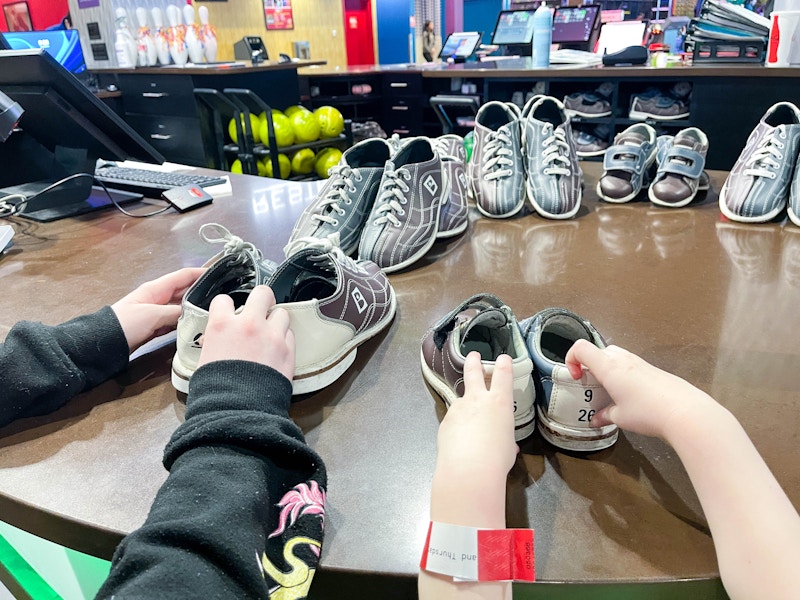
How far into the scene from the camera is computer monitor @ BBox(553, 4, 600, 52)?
3551 millimetres

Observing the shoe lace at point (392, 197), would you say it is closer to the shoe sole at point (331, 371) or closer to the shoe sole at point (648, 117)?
the shoe sole at point (331, 371)

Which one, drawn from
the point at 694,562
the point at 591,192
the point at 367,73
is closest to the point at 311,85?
the point at 367,73

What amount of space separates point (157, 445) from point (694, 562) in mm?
492

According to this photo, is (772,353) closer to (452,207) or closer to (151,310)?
(452,207)

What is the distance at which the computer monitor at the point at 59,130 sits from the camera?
3.84 feet

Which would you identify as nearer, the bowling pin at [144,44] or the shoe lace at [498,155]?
the shoe lace at [498,155]

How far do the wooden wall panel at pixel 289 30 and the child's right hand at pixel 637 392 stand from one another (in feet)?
21.6

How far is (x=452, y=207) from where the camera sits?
1.12 meters

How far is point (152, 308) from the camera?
2.40ft

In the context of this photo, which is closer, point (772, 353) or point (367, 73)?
point (772, 353)

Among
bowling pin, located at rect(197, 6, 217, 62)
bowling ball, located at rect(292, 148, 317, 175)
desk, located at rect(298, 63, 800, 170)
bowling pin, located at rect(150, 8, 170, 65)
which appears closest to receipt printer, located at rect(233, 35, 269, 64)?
bowling pin, located at rect(197, 6, 217, 62)

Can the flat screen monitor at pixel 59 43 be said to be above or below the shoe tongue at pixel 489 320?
above

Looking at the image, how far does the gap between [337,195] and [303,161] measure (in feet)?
9.06

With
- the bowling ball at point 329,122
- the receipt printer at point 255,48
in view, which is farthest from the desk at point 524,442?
the receipt printer at point 255,48
